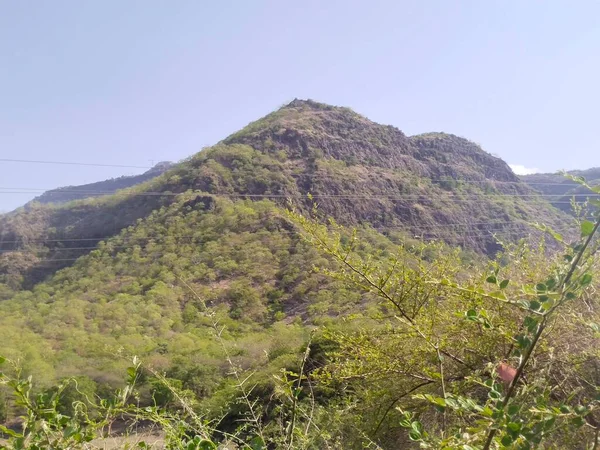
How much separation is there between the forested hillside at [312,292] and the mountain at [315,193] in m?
0.31

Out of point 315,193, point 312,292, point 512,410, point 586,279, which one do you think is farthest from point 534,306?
point 315,193

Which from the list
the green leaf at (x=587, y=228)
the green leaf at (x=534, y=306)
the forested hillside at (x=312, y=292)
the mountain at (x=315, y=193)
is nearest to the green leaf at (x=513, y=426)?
the forested hillside at (x=312, y=292)

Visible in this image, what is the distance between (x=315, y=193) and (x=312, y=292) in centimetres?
1962

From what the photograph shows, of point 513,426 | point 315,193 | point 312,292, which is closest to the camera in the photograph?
point 513,426

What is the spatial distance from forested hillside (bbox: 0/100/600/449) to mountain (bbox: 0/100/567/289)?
0.31 metres

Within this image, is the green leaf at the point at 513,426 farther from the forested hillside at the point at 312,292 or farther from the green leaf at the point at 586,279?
the green leaf at the point at 586,279

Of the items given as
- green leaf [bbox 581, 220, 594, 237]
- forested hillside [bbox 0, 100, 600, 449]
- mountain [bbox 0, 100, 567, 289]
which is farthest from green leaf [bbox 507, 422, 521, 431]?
mountain [bbox 0, 100, 567, 289]

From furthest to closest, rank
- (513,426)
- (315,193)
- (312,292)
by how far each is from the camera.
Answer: (315,193) → (312,292) → (513,426)

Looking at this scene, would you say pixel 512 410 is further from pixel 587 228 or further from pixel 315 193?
pixel 315 193

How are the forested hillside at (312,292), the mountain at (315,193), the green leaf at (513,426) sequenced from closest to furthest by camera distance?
1. the green leaf at (513,426)
2. the forested hillside at (312,292)
3. the mountain at (315,193)

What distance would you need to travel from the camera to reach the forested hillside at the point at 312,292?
1.80 metres

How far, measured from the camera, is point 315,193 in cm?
5262

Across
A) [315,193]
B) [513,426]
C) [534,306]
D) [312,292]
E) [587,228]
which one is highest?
[315,193]

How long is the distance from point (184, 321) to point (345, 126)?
4477 cm
